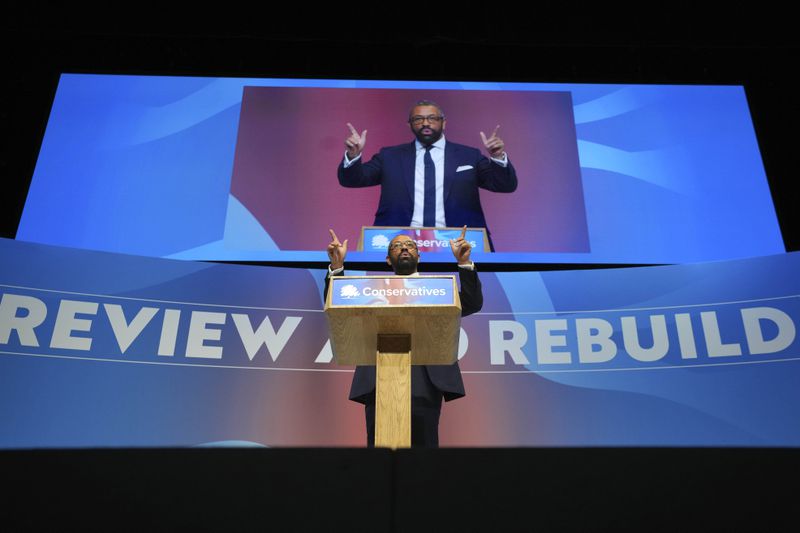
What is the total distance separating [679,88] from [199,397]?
3518 millimetres

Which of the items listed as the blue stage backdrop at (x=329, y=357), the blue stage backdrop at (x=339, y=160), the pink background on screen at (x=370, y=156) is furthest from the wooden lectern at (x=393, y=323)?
the pink background on screen at (x=370, y=156)

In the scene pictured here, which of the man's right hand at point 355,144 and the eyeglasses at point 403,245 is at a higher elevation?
the man's right hand at point 355,144

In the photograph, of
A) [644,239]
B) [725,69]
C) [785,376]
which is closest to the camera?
[785,376]

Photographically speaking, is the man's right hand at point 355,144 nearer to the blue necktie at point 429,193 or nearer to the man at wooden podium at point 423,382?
the blue necktie at point 429,193

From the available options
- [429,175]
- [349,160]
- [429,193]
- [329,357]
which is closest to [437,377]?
[329,357]

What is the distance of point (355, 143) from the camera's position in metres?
4.67

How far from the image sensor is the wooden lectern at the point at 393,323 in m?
2.07

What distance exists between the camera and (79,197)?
14.5 feet

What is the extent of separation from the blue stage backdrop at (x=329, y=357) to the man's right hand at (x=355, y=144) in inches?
36.8

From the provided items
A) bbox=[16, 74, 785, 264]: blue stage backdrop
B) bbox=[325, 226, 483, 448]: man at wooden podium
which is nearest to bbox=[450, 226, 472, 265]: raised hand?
bbox=[325, 226, 483, 448]: man at wooden podium
